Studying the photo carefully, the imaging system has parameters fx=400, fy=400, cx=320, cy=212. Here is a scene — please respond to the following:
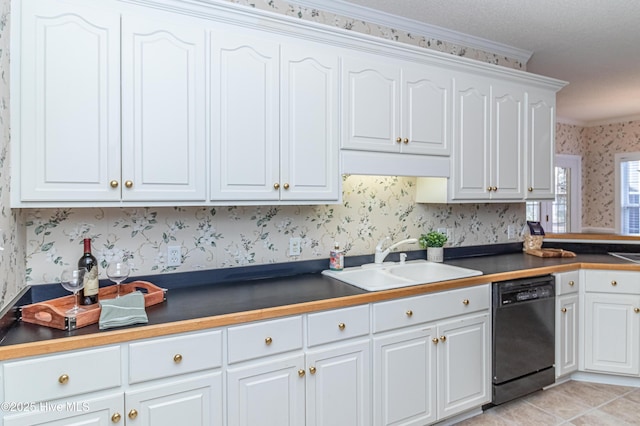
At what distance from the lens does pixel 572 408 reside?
2.63 m

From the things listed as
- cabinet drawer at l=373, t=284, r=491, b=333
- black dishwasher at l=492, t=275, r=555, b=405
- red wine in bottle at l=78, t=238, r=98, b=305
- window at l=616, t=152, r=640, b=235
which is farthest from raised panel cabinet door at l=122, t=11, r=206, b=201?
window at l=616, t=152, r=640, b=235

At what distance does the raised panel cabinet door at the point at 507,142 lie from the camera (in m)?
2.93

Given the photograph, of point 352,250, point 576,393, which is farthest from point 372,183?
point 576,393

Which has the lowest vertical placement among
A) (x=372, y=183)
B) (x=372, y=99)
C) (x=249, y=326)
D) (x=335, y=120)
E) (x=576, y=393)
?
(x=576, y=393)

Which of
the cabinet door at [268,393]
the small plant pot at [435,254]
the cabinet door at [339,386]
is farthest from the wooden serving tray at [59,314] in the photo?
the small plant pot at [435,254]

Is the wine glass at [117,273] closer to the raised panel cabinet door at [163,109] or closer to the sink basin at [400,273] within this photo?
the raised panel cabinet door at [163,109]

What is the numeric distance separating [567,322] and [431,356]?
128 centimetres

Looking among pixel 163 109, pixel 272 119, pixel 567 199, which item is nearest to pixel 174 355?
pixel 163 109

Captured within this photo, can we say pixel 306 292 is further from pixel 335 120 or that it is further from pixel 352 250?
pixel 335 120

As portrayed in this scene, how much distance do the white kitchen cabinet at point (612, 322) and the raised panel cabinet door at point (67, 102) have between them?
3.19 metres

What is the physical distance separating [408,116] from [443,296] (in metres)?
1.12

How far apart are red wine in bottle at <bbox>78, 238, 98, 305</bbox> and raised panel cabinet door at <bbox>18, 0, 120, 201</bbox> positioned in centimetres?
Result: 27

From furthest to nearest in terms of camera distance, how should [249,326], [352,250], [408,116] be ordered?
[352,250] < [408,116] < [249,326]

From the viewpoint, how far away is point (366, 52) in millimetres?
2383
